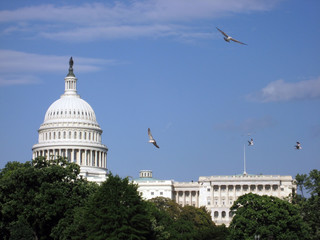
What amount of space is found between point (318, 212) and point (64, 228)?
148ft

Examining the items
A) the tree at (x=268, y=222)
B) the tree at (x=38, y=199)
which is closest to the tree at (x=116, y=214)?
the tree at (x=38, y=199)

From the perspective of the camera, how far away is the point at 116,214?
112875mm

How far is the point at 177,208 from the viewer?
636 feet

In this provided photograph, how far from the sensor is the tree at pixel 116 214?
112 meters

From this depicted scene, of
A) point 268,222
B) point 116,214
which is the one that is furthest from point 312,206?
point 116,214

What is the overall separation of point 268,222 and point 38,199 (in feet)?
114

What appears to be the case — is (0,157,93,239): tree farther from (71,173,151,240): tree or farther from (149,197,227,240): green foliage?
(71,173,151,240): tree

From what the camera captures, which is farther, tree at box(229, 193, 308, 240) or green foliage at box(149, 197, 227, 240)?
tree at box(229, 193, 308, 240)

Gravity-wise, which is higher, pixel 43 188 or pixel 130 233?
pixel 43 188

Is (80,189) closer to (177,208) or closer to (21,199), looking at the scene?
(21,199)

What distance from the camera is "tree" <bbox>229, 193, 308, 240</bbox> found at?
135250 millimetres

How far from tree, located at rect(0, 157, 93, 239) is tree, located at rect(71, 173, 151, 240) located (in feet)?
51.0

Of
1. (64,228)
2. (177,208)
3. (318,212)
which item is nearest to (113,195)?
(64,228)

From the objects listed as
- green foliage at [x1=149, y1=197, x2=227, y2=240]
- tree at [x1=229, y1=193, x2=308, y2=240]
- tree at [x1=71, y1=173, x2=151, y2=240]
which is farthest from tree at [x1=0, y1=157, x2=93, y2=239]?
tree at [x1=229, y1=193, x2=308, y2=240]
